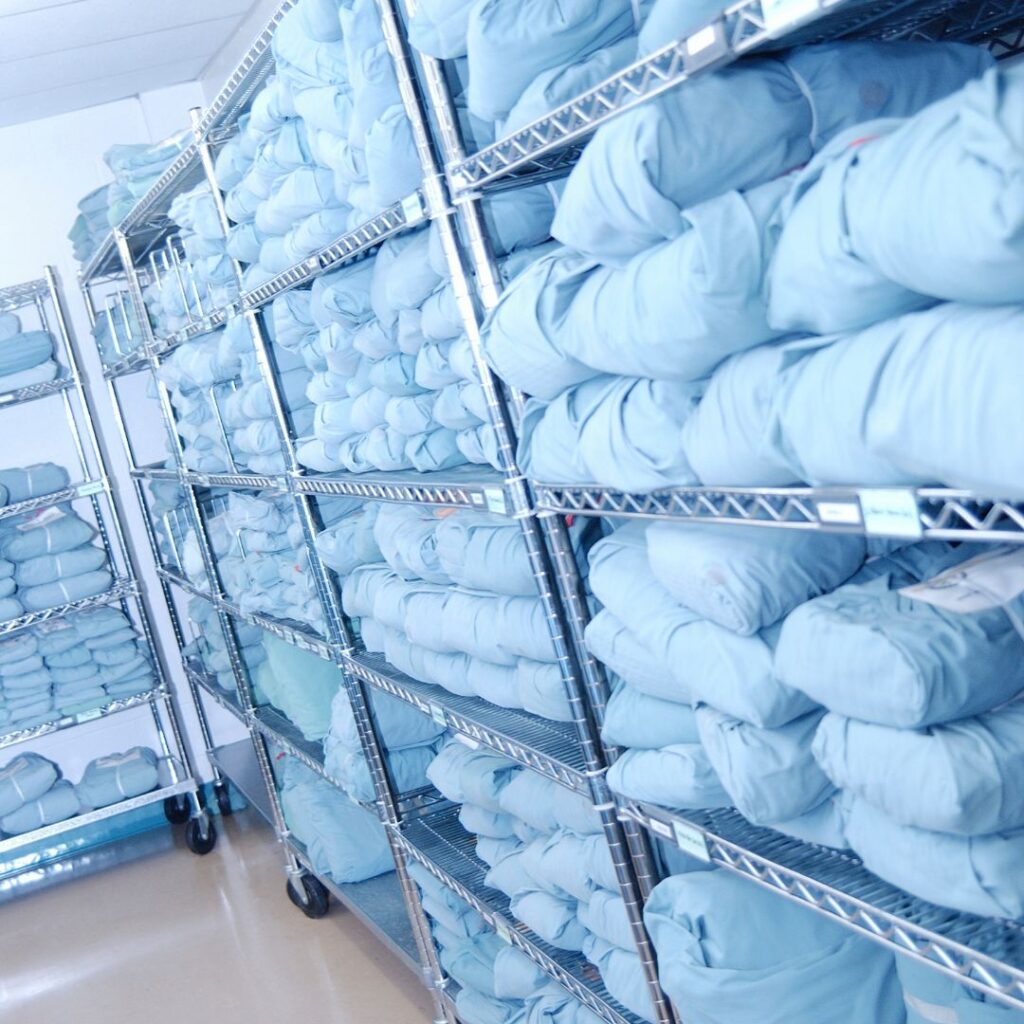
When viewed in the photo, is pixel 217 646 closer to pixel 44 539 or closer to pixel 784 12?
pixel 44 539

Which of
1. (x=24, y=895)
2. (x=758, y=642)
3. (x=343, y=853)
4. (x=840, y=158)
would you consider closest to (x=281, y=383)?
(x=343, y=853)

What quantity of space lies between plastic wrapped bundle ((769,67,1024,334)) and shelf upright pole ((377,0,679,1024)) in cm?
77

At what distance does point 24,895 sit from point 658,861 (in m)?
3.85

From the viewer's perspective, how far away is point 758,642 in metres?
1.53

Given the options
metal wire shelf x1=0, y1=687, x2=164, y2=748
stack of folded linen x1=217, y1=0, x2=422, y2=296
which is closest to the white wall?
metal wire shelf x1=0, y1=687, x2=164, y2=748

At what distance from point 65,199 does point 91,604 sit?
1721 millimetres

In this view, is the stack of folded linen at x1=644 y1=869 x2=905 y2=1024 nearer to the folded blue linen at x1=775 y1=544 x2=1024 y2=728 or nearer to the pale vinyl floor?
the folded blue linen at x1=775 y1=544 x2=1024 y2=728

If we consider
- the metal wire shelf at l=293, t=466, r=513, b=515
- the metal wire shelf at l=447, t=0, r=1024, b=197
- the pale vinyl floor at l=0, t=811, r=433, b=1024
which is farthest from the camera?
the pale vinyl floor at l=0, t=811, r=433, b=1024

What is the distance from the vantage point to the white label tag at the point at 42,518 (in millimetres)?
5164

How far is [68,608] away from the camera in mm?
5047

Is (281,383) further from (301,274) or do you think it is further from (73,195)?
(73,195)

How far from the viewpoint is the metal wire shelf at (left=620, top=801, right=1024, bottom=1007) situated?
1238 mm

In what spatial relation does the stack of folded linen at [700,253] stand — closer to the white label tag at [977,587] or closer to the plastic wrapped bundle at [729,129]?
the plastic wrapped bundle at [729,129]

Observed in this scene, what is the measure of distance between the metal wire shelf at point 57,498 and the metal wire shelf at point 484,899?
8.39ft
